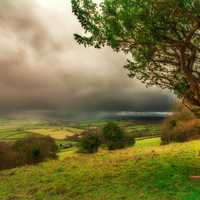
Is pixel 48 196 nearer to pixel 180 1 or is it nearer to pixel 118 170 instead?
pixel 118 170

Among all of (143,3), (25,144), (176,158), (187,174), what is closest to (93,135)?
(25,144)

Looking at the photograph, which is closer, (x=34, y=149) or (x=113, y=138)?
(x=34, y=149)

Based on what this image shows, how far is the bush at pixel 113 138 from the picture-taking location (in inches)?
2965

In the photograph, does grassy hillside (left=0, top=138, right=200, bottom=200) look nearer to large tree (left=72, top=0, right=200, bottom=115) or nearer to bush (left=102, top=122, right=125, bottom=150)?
large tree (left=72, top=0, right=200, bottom=115)

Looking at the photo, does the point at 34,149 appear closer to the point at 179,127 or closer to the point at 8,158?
the point at 8,158

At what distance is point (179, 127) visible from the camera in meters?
88.4

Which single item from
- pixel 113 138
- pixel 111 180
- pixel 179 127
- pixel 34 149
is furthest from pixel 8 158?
pixel 179 127

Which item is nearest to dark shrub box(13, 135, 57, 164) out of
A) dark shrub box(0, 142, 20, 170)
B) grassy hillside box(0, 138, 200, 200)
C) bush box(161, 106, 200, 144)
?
dark shrub box(0, 142, 20, 170)

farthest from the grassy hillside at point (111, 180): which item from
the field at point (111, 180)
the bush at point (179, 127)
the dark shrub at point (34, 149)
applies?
the bush at point (179, 127)

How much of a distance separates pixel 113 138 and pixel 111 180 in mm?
50467

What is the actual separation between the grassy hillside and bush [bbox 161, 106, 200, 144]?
4536cm

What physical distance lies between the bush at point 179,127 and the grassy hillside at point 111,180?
45.4 metres

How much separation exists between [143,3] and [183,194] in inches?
382

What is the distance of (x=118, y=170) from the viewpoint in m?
29.7
